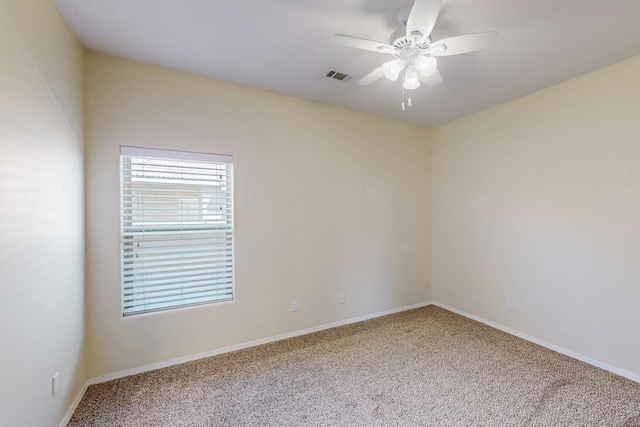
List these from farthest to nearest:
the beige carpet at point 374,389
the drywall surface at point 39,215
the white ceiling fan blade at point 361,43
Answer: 1. the beige carpet at point 374,389
2. the white ceiling fan blade at point 361,43
3. the drywall surface at point 39,215

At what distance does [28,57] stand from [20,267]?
3.53 ft

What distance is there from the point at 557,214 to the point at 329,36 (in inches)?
108

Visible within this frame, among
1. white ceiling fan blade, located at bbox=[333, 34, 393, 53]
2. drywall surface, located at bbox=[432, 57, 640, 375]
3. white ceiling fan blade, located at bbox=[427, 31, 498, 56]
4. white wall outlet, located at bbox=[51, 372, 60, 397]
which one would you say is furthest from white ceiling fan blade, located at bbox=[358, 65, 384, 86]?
white wall outlet, located at bbox=[51, 372, 60, 397]

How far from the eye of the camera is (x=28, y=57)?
1.41m

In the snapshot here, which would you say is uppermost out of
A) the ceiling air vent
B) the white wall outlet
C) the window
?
the ceiling air vent

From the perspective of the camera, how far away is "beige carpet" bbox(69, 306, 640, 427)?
183 centimetres

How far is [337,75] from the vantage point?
2.53 m

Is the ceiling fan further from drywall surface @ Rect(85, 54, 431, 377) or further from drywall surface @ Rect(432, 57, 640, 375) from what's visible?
drywall surface @ Rect(432, 57, 640, 375)

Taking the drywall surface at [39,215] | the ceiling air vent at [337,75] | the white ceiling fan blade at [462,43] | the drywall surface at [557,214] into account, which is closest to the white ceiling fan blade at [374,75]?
the white ceiling fan blade at [462,43]

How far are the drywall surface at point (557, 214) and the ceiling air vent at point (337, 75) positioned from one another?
194cm

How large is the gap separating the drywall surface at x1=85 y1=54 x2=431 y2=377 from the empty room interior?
0.07 feet

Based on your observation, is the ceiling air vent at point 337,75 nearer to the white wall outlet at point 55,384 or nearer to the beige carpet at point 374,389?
the beige carpet at point 374,389

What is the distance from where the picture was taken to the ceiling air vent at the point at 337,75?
2477mm

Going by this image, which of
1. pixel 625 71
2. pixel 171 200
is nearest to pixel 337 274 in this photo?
pixel 171 200
